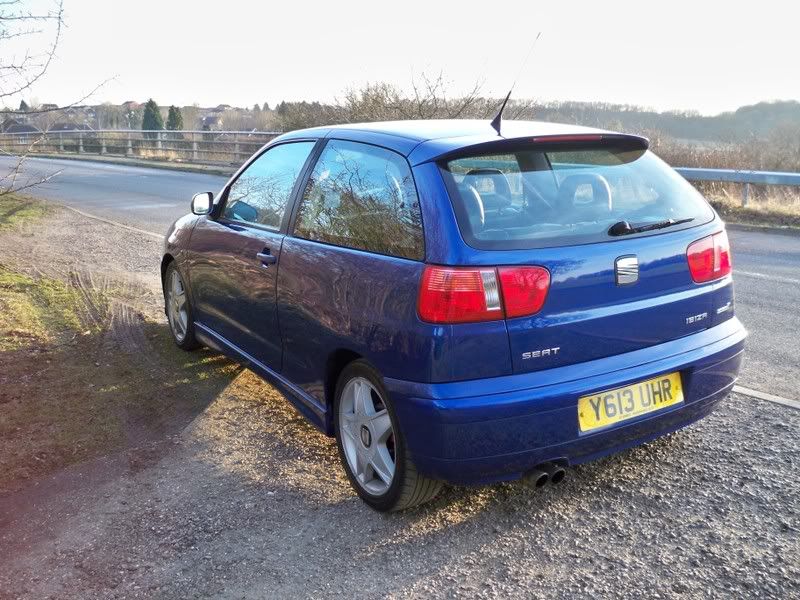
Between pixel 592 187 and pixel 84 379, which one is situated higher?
pixel 592 187

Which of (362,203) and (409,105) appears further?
(409,105)

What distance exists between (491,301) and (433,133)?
0.98 metres

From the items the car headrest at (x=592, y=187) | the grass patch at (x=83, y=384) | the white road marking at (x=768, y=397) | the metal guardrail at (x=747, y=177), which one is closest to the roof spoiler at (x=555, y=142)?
the car headrest at (x=592, y=187)

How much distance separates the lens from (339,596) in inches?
108

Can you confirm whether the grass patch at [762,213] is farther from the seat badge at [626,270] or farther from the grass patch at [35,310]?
the grass patch at [35,310]

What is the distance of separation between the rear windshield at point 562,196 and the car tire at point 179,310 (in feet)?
9.58

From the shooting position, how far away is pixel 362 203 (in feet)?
11.4

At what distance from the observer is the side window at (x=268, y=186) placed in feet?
13.6

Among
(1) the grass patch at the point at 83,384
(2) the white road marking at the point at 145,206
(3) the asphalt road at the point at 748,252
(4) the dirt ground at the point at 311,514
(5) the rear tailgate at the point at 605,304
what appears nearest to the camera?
(4) the dirt ground at the point at 311,514

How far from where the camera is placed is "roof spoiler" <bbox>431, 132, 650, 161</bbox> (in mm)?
3170

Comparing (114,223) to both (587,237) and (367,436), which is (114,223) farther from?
(587,237)

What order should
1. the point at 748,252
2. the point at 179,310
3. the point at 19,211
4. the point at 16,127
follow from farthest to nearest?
the point at 19,211 → the point at 748,252 → the point at 16,127 → the point at 179,310

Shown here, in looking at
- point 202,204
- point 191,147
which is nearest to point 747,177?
point 202,204

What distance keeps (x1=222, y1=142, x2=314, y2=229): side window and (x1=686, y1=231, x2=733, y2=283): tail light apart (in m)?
2.04
